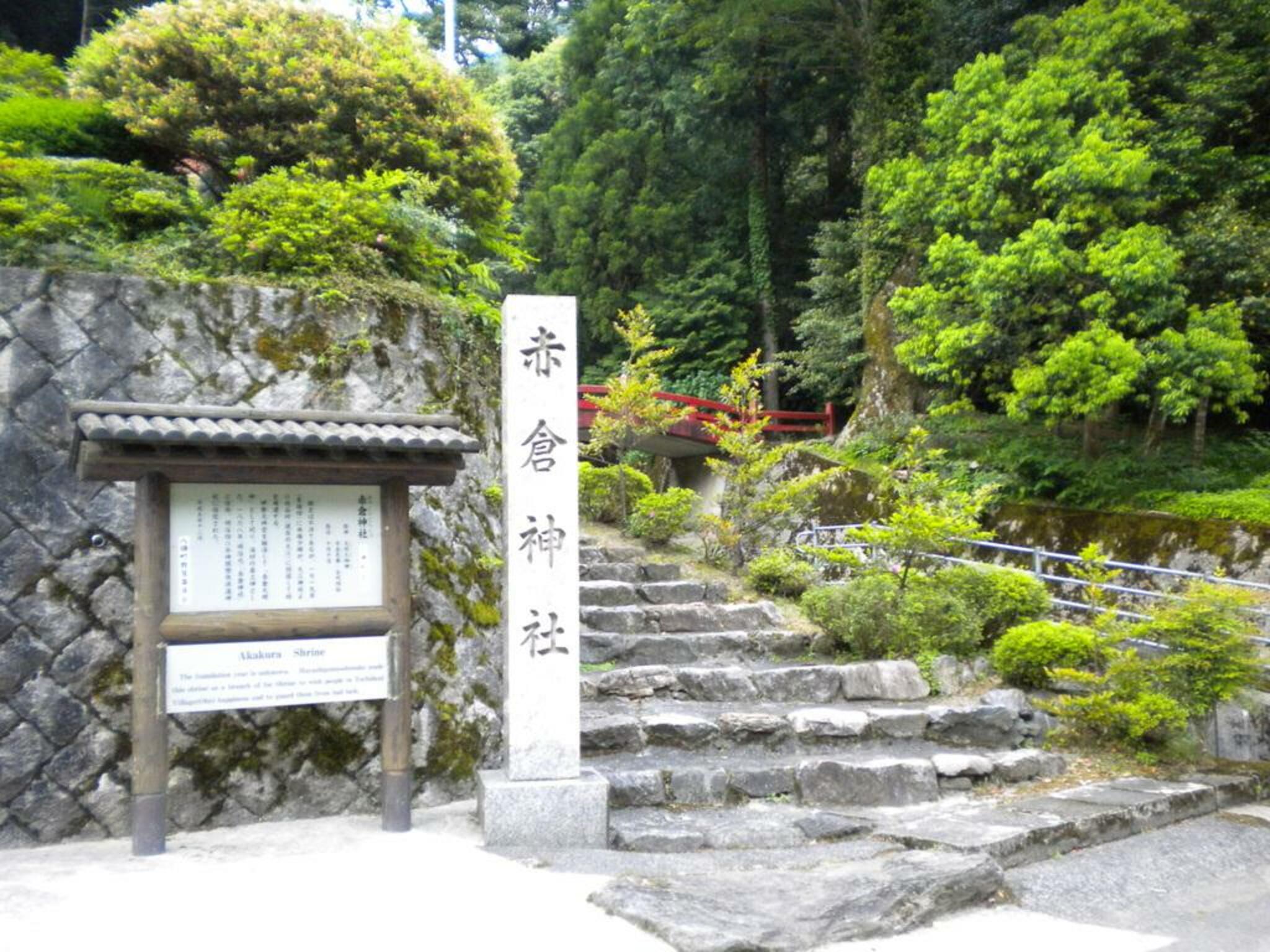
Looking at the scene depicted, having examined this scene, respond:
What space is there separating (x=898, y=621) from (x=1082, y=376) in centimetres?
502

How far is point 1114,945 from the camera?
4543 millimetres

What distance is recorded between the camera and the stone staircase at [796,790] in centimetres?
478

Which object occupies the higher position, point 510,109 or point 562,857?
point 510,109

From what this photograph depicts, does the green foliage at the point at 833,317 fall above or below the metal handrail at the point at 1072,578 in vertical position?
above

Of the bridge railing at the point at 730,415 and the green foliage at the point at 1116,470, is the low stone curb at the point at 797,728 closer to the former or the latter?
the green foliage at the point at 1116,470

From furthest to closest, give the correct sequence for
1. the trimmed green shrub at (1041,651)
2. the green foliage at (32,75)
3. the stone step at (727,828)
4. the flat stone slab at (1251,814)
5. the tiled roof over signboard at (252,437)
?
the green foliage at (32,75)
the trimmed green shrub at (1041,651)
the flat stone slab at (1251,814)
the stone step at (727,828)
the tiled roof over signboard at (252,437)

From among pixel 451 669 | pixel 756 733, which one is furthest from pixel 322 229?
pixel 756 733

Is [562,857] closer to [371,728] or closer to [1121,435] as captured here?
[371,728]

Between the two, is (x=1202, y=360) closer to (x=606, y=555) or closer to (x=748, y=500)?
A: (x=748, y=500)

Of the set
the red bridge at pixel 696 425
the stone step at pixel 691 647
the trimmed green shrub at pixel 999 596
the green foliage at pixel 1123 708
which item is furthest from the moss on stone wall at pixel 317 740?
the red bridge at pixel 696 425

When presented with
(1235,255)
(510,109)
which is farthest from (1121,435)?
(510,109)

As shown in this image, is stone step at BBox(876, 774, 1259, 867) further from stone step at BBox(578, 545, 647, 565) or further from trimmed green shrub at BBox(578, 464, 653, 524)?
trimmed green shrub at BBox(578, 464, 653, 524)

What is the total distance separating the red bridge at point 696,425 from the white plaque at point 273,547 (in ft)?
38.9

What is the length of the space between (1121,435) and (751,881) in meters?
11.5
